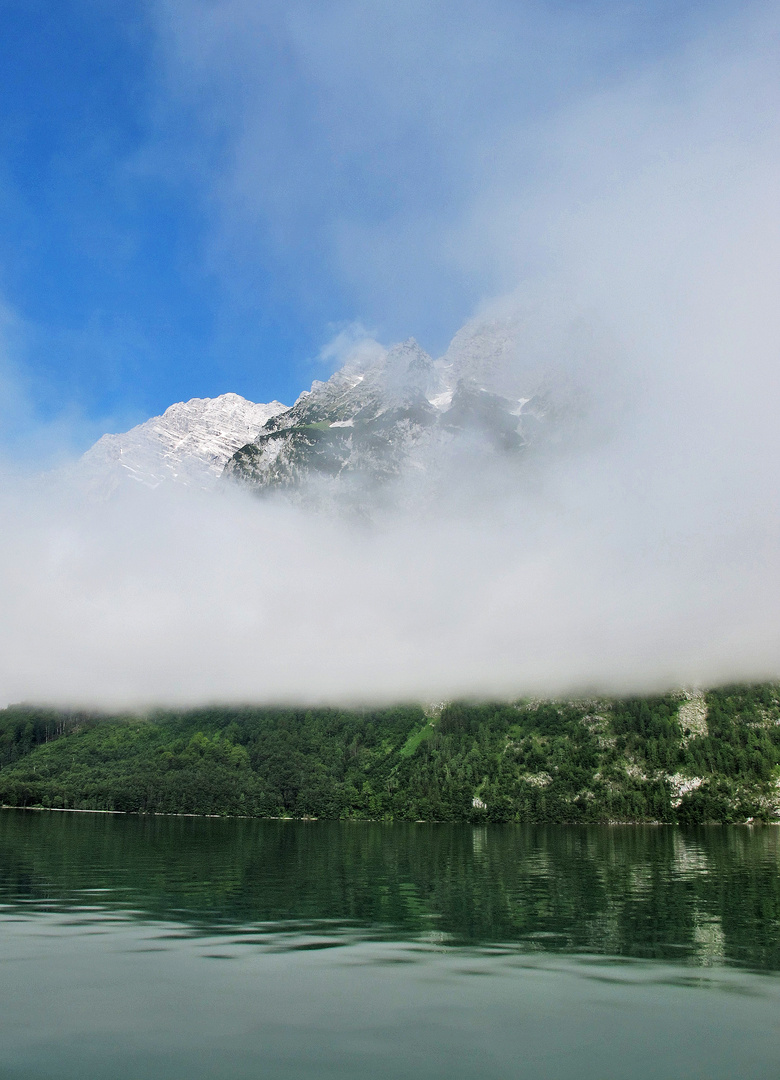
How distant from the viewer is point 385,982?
33.1 meters

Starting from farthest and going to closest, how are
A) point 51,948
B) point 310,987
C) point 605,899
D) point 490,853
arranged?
1. point 490,853
2. point 605,899
3. point 51,948
4. point 310,987

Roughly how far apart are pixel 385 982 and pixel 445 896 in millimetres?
35752

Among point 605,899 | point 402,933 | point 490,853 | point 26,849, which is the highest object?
point 402,933

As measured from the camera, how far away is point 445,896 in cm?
→ 6594

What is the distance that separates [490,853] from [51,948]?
4288 inches

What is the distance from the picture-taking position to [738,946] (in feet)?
138

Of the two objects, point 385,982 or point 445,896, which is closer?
point 385,982

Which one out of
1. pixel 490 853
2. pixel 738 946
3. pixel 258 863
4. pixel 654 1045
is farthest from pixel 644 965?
pixel 490 853

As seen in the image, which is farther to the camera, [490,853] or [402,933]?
[490,853]

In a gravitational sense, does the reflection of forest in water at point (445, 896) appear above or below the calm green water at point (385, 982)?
below

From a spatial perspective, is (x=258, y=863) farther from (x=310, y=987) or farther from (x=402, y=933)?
(x=310, y=987)

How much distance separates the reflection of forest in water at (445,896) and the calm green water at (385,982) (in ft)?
1.31

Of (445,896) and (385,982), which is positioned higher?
(385,982)

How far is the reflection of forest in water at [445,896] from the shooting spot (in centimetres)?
4556
